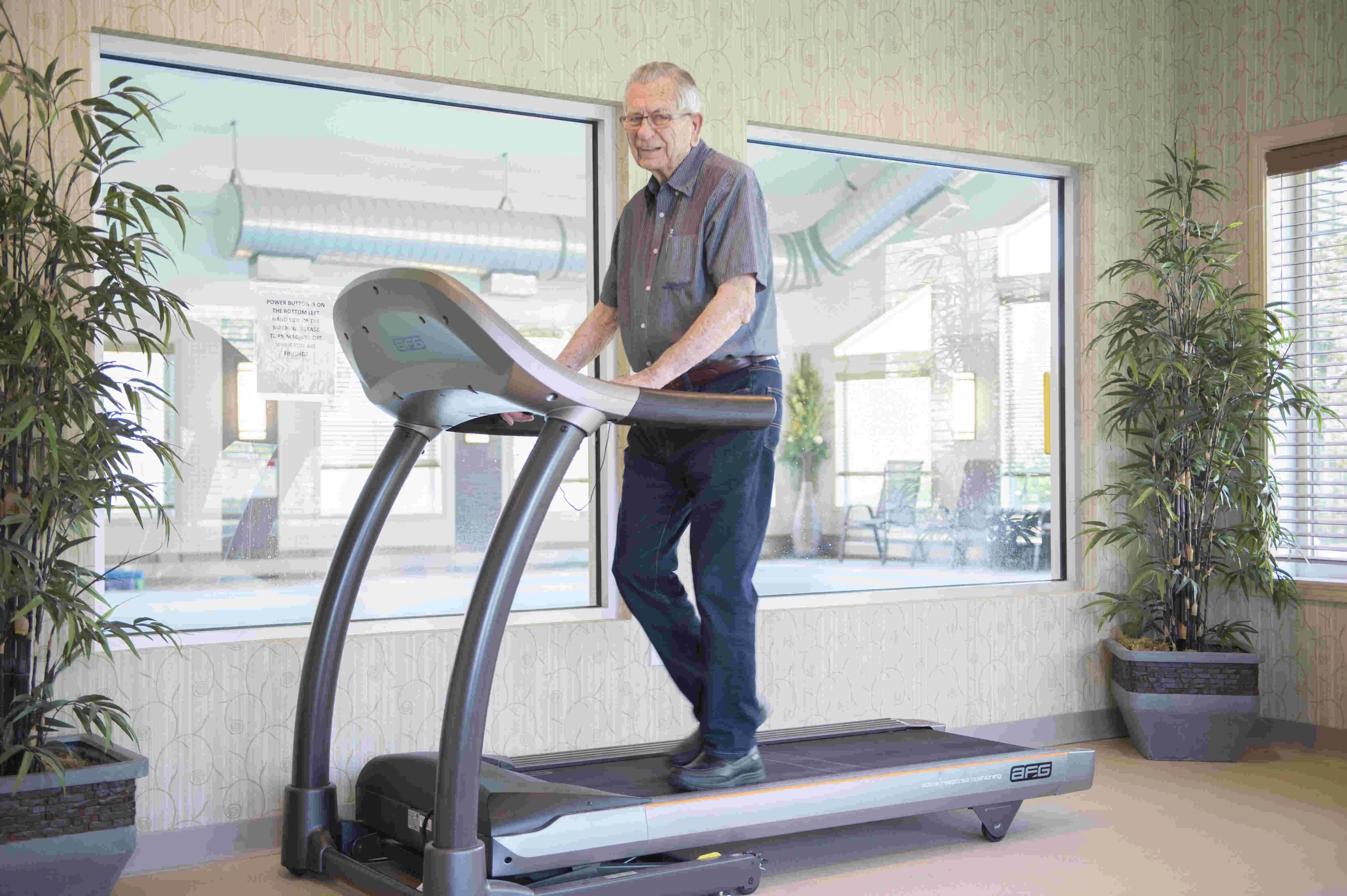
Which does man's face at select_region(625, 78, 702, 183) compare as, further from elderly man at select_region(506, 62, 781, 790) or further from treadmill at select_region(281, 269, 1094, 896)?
treadmill at select_region(281, 269, 1094, 896)

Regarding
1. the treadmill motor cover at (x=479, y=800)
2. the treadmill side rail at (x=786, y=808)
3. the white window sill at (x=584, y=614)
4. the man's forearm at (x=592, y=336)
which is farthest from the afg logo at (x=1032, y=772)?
the man's forearm at (x=592, y=336)

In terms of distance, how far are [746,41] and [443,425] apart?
1784mm

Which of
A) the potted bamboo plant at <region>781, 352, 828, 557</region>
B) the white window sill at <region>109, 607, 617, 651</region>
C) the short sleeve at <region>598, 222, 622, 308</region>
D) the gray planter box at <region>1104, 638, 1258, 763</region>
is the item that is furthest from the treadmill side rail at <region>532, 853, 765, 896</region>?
the gray planter box at <region>1104, 638, 1258, 763</region>

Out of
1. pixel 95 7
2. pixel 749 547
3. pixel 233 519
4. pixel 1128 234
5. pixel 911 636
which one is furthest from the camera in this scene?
pixel 1128 234

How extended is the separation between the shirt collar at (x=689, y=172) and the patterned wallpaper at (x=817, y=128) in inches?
34.9

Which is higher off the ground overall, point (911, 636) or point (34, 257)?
point (34, 257)

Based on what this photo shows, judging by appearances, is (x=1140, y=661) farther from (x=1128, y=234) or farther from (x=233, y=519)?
(x=233, y=519)

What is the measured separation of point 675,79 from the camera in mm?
2625

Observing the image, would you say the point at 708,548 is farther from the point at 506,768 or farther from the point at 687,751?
the point at 506,768

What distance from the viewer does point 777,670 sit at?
12.4 feet

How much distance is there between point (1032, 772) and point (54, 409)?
2349mm

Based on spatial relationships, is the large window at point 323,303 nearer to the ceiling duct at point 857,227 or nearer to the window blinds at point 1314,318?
the ceiling duct at point 857,227

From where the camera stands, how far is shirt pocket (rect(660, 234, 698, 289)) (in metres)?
2.67

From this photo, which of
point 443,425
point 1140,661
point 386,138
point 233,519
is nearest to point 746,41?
point 386,138
